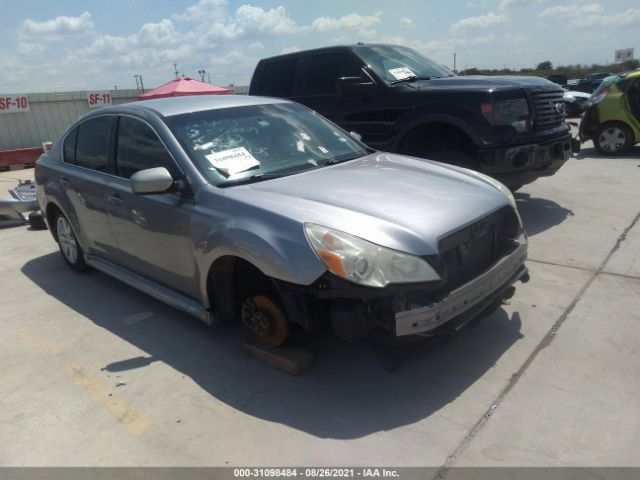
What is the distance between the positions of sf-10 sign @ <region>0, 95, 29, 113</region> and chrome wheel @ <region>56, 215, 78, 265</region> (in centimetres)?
1564

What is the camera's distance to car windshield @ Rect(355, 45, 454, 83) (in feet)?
20.0

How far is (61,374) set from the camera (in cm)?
348

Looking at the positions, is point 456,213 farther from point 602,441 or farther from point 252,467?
point 252,467

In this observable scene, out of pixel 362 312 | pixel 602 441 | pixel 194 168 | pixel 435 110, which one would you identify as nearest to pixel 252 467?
pixel 362 312

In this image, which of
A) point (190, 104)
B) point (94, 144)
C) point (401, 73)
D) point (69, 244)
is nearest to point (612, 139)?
point (401, 73)

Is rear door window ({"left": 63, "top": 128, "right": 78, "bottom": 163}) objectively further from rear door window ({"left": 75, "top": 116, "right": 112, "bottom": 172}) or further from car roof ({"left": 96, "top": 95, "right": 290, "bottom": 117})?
car roof ({"left": 96, "top": 95, "right": 290, "bottom": 117})

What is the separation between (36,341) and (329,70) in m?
4.51

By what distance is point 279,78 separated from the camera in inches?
281

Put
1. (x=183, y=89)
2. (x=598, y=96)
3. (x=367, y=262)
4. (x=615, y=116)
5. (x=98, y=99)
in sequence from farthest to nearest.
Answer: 1. (x=98, y=99)
2. (x=183, y=89)
3. (x=598, y=96)
4. (x=615, y=116)
5. (x=367, y=262)

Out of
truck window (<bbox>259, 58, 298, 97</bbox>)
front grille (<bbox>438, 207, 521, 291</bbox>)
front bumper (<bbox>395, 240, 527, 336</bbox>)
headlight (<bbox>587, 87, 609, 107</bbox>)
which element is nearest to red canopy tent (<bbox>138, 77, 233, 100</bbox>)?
truck window (<bbox>259, 58, 298, 97</bbox>)

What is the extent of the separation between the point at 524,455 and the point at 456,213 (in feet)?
4.37

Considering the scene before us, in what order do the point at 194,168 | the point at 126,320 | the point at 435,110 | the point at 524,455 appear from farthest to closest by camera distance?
the point at 435,110
the point at 126,320
the point at 194,168
the point at 524,455

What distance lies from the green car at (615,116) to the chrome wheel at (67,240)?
918 centimetres

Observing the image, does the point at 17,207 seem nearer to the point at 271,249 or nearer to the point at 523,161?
the point at 271,249
